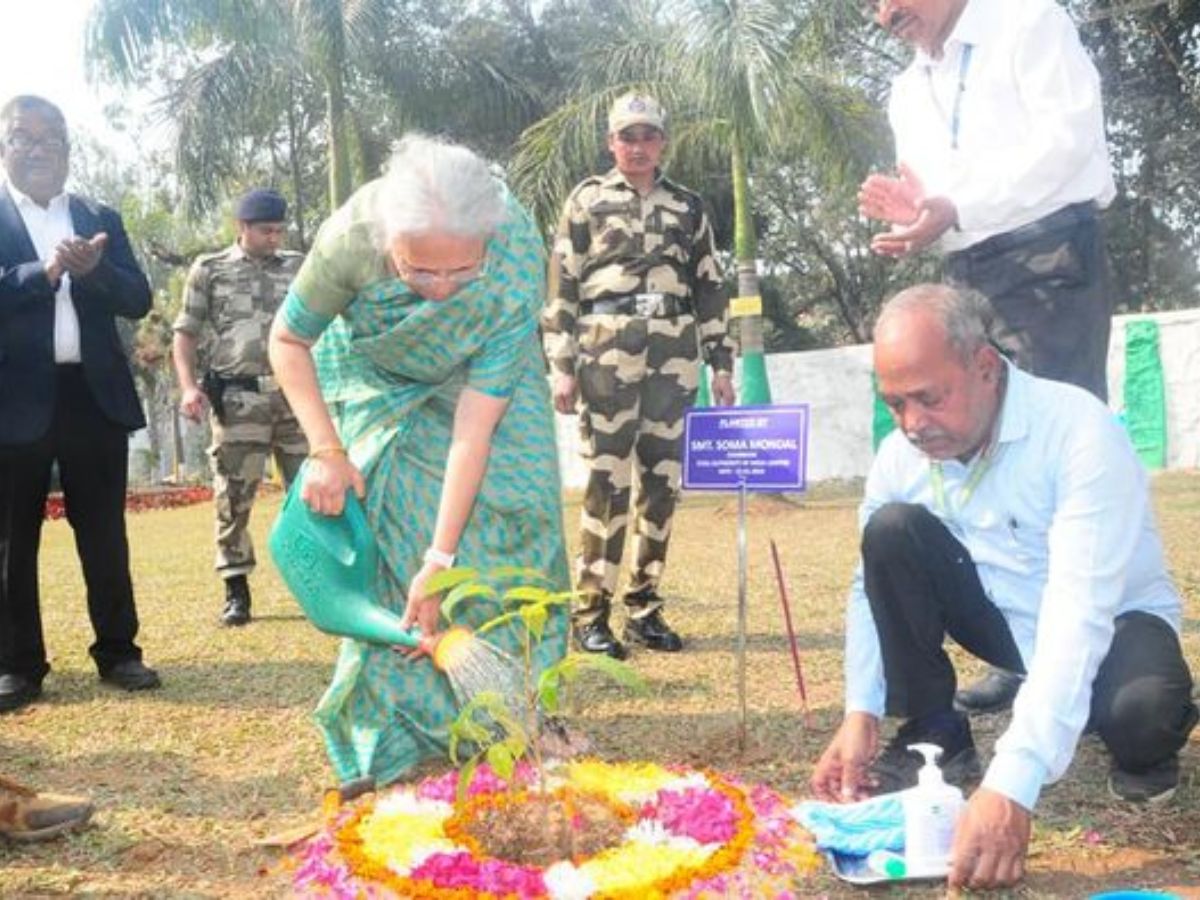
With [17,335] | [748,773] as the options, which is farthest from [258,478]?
[748,773]

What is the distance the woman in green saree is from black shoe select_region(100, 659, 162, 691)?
4.77 feet

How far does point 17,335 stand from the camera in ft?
12.7

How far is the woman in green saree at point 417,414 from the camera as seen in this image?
8.98 ft

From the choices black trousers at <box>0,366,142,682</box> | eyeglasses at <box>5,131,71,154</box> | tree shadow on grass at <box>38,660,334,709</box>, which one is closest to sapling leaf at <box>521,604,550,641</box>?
tree shadow on grass at <box>38,660,334,709</box>

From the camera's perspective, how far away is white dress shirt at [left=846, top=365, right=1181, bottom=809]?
204 cm

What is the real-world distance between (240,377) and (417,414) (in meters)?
2.67

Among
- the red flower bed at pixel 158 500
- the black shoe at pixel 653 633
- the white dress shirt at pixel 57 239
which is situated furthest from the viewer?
the red flower bed at pixel 158 500

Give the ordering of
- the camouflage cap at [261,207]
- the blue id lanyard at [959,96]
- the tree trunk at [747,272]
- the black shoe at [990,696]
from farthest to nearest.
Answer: the tree trunk at [747,272] → the camouflage cap at [261,207] → the black shoe at [990,696] → the blue id lanyard at [959,96]

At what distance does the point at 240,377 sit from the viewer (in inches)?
216

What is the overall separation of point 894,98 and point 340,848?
2462 mm

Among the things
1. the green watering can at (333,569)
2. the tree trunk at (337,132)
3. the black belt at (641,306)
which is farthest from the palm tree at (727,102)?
the green watering can at (333,569)

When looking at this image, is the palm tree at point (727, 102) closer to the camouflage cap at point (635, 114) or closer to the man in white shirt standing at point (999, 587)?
the camouflage cap at point (635, 114)

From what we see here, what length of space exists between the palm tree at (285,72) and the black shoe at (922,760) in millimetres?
12046

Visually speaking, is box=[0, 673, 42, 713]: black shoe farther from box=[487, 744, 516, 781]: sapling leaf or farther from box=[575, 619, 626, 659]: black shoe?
box=[487, 744, 516, 781]: sapling leaf
